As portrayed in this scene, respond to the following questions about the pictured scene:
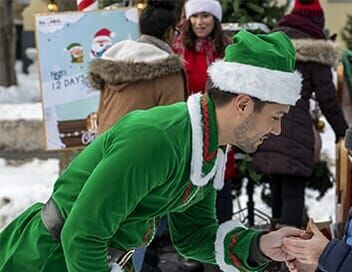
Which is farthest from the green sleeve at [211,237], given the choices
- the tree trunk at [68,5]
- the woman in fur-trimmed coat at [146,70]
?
the tree trunk at [68,5]

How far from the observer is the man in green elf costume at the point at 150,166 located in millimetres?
2135

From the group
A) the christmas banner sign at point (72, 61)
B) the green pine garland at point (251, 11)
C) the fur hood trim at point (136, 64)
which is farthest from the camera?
the green pine garland at point (251, 11)

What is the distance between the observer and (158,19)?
4.35 metres

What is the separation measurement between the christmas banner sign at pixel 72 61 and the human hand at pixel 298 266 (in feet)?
9.81

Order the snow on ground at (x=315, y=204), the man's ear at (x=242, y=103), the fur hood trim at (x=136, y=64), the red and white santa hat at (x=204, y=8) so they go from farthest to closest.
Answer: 1. the snow on ground at (x=315, y=204)
2. the red and white santa hat at (x=204, y=8)
3. the fur hood trim at (x=136, y=64)
4. the man's ear at (x=242, y=103)

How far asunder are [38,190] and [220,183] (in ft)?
15.2

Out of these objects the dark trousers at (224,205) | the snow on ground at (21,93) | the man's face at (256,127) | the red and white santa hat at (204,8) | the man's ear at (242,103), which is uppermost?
the man's ear at (242,103)

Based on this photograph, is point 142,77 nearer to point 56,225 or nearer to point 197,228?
point 197,228

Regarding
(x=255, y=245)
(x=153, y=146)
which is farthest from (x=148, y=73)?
(x=153, y=146)

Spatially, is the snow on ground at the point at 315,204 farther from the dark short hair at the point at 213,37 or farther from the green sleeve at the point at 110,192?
the green sleeve at the point at 110,192

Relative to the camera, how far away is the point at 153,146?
2143 mm

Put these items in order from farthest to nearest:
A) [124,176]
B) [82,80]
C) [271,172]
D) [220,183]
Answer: [82,80], [271,172], [220,183], [124,176]

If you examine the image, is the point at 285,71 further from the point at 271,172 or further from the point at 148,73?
the point at 271,172

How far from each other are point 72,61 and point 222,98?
337 centimetres
